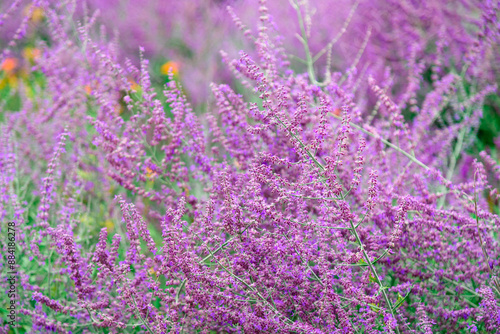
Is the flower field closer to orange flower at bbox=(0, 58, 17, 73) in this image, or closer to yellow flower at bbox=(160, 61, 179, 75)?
yellow flower at bbox=(160, 61, 179, 75)

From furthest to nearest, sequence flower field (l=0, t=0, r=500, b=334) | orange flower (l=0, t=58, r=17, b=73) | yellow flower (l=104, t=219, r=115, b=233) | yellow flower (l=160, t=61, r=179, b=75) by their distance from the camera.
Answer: orange flower (l=0, t=58, r=17, b=73) < yellow flower (l=160, t=61, r=179, b=75) < yellow flower (l=104, t=219, r=115, b=233) < flower field (l=0, t=0, r=500, b=334)

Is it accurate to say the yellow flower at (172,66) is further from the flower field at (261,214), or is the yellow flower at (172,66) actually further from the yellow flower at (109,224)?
the yellow flower at (109,224)

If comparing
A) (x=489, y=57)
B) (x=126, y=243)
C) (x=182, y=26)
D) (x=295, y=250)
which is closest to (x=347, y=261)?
(x=295, y=250)

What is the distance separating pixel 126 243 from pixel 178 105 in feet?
3.09

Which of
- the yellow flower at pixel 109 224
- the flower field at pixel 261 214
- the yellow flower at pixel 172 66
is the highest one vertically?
the flower field at pixel 261 214

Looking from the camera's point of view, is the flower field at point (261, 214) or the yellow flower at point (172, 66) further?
the yellow flower at point (172, 66)

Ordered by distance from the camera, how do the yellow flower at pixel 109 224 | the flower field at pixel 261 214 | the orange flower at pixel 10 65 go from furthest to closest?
the orange flower at pixel 10 65 → the yellow flower at pixel 109 224 → the flower field at pixel 261 214

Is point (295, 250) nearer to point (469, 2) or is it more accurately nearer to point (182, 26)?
point (469, 2)

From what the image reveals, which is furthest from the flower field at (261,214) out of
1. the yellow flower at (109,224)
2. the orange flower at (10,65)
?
the orange flower at (10,65)

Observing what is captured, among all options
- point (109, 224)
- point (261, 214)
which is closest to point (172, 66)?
point (109, 224)

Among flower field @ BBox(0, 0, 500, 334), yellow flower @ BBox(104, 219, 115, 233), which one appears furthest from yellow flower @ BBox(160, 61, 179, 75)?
yellow flower @ BBox(104, 219, 115, 233)

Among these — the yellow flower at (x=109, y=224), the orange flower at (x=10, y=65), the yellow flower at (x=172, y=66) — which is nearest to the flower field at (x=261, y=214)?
the yellow flower at (x=109, y=224)

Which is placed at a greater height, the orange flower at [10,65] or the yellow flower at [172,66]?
the yellow flower at [172,66]

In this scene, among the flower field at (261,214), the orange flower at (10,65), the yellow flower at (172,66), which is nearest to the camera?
the flower field at (261,214)
